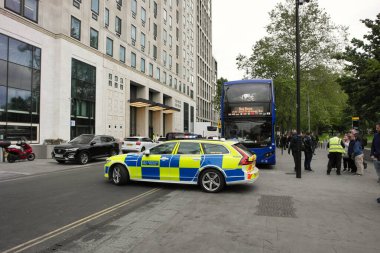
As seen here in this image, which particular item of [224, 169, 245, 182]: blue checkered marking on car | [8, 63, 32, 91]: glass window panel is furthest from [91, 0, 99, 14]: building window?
[224, 169, 245, 182]: blue checkered marking on car

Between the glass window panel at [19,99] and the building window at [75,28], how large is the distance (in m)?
6.87

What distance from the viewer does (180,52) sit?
53.8m

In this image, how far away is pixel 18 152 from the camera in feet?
57.9

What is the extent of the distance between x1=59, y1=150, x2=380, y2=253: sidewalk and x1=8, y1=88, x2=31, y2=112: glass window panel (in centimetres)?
1615

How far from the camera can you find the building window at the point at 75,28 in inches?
1009

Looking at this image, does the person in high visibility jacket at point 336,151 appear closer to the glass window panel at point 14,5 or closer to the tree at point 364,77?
the tree at point 364,77

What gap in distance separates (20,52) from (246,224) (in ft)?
67.8

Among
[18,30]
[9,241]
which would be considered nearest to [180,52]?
[18,30]

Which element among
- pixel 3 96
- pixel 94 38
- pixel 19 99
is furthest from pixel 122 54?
pixel 3 96

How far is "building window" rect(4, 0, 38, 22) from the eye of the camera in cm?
2015

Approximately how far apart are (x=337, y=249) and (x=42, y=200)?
20.5 feet

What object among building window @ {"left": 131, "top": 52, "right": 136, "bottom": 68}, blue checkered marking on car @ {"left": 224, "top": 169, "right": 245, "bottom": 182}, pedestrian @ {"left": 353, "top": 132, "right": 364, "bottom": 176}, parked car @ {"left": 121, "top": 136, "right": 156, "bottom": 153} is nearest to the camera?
blue checkered marking on car @ {"left": 224, "top": 169, "right": 245, "bottom": 182}

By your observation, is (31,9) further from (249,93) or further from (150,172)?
(150,172)

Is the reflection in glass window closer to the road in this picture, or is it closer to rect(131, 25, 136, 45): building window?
the road
